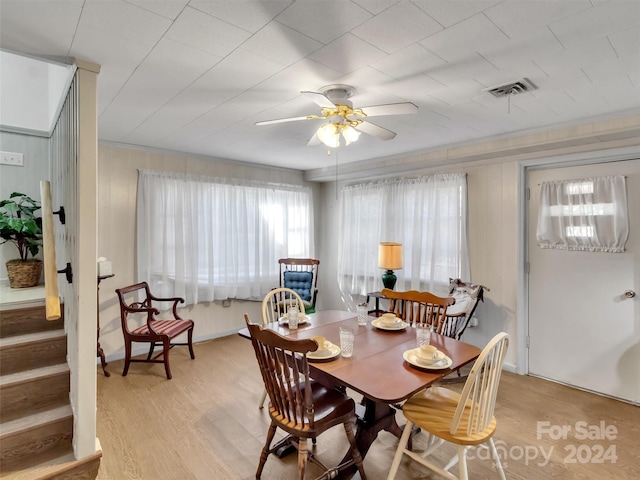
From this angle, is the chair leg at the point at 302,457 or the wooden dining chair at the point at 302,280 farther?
the wooden dining chair at the point at 302,280

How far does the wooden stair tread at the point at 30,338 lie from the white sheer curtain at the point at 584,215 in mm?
4177

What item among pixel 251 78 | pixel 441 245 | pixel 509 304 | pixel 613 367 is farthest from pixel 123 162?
A: pixel 613 367

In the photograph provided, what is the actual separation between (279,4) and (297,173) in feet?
13.1

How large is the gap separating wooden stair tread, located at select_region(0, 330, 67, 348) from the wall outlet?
1.58 m

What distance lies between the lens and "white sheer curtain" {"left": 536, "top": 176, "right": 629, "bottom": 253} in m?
2.94

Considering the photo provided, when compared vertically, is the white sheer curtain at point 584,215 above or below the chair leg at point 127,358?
above

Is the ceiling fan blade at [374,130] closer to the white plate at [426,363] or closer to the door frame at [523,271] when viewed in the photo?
the white plate at [426,363]

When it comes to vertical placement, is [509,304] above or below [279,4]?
below

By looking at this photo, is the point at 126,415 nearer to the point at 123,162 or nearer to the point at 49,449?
the point at 49,449

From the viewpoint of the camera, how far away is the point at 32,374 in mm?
2062

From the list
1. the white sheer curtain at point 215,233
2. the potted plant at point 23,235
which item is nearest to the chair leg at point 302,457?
the potted plant at point 23,235

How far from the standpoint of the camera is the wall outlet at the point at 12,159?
2865 millimetres

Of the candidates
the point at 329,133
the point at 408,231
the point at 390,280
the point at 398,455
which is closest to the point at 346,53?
the point at 329,133

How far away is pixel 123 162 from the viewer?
12.4ft
